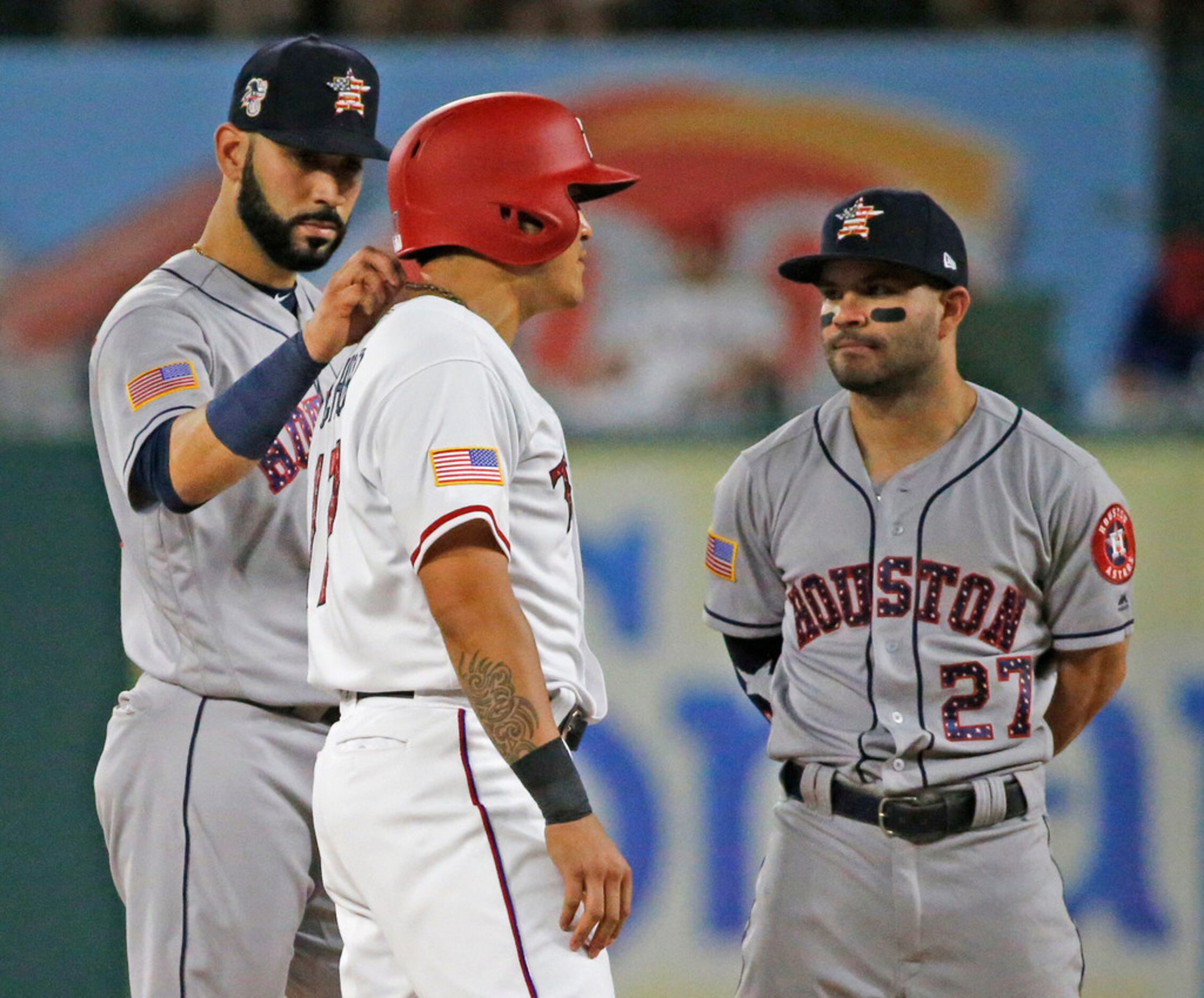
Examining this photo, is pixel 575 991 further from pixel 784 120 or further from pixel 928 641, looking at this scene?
pixel 784 120

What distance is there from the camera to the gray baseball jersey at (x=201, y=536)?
2.98m

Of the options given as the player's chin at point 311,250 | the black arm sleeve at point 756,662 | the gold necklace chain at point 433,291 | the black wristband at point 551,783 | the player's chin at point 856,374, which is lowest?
the black arm sleeve at point 756,662

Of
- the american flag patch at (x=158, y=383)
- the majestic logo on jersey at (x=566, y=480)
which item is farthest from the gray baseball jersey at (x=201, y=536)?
the majestic logo on jersey at (x=566, y=480)

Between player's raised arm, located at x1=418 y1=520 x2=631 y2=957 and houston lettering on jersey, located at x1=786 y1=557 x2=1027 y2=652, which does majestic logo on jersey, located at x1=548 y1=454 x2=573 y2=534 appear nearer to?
player's raised arm, located at x1=418 y1=520 x2=631 y2=957

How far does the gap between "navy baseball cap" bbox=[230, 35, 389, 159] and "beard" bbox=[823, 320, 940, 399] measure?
94 centimetres

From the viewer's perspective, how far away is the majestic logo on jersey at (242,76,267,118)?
3164 millimetres

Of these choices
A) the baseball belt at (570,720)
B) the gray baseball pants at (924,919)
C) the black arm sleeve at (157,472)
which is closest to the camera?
the baseball belt at (570,720)

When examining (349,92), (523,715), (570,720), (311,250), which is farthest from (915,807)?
(349,92)

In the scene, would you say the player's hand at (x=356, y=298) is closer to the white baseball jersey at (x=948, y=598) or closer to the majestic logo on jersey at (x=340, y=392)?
the majestic logo on jersey at (x=340, y=392)

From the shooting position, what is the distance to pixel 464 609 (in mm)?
2203

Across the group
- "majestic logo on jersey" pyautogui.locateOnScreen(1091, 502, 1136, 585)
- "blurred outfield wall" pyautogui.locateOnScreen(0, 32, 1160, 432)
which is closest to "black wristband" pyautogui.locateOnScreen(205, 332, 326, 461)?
"majestic logo on jersey" pyautogui.locateOnScreen(1091, 502, 1136, 585)

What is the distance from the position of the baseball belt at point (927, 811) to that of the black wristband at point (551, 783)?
3.55 feet

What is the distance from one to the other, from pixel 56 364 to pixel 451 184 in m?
6.66

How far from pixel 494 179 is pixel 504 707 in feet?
2.70
